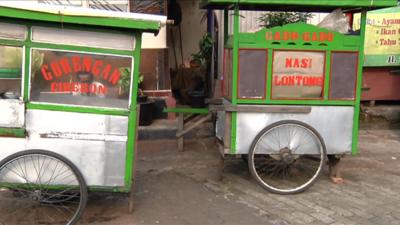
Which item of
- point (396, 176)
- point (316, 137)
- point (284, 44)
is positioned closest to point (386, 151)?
point (396, 176)

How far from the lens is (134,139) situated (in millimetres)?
4402

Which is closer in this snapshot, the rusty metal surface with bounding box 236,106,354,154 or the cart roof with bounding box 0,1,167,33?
the cart roof with bounding box 0,1,167,33

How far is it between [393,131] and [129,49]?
6185mm

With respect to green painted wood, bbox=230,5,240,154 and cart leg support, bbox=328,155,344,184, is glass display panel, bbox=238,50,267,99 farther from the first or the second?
cart leg support, bbox=328,155,344,184

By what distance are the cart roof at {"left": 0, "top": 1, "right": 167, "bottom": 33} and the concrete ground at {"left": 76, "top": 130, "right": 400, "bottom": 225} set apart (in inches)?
72.3

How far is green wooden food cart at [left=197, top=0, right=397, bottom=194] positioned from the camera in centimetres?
520

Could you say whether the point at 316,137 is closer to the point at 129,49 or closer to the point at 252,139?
the point at 252,139

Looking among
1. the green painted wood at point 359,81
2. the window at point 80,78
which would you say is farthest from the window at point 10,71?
the green painted wood at point 359,81

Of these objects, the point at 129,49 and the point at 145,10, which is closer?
the point at 129,49

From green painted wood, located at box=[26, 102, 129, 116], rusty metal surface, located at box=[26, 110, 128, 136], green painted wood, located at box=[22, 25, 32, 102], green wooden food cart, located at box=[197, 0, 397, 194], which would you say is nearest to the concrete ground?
green wooden food cart, located at box=[197, 0, 397, 194]

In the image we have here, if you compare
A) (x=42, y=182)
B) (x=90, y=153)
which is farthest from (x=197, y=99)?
(x=42, y=182)

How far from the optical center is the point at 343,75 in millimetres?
5316

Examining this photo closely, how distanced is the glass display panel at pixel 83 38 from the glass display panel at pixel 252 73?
1433 millimetres

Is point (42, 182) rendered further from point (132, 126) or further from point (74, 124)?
point (132, 126)
